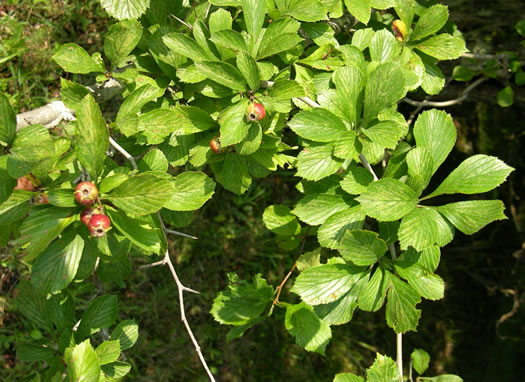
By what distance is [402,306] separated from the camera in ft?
3.88

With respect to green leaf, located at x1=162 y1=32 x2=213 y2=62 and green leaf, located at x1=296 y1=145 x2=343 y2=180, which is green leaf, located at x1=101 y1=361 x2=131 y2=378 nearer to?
green leaf, located at x1=296 y1=145 x2=343 y2=180

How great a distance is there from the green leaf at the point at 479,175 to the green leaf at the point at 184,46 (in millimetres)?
732

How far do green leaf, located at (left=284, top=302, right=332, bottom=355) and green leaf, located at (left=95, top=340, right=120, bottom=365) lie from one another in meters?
0.54

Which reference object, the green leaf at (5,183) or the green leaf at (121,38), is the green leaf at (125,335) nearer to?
the green leaf at (5,183)

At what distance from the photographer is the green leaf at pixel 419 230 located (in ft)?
3.59

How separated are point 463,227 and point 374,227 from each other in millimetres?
1667

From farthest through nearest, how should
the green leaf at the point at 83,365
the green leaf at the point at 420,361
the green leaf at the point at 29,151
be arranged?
the green leaf at the point at 420,361 < the green leaf at the point at 83,365 < the green leaf at the point at 29,151

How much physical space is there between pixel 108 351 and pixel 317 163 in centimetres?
72

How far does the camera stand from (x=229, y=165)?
4.43 feet

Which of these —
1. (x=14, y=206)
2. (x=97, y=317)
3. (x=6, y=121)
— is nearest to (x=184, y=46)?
(x=6, y=121)

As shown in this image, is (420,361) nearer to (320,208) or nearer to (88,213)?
(320,208)

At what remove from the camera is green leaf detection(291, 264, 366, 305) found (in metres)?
1.20

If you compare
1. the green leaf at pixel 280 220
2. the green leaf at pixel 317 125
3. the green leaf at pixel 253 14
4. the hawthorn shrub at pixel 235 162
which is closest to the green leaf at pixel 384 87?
the hawthorn shrub at pixel 235 162

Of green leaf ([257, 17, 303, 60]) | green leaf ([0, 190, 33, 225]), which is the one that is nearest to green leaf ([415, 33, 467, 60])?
green leaf ([257, 17, 303, 60])
